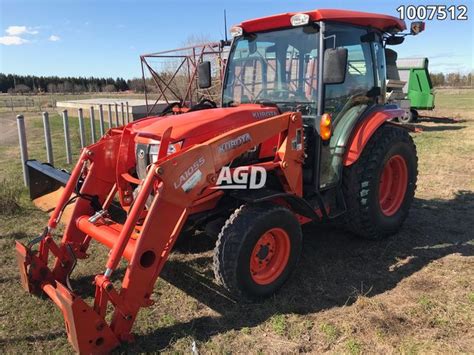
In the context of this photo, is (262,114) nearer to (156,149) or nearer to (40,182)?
(156,149)

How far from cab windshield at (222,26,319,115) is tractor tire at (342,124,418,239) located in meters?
0.85

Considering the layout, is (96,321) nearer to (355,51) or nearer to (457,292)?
(457,292)

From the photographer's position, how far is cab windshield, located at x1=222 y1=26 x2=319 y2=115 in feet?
12.8

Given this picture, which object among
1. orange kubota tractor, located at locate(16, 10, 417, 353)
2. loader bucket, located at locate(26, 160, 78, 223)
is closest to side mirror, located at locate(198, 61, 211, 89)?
orange kubota tractor, located at locate(16, 10, 417, 353)

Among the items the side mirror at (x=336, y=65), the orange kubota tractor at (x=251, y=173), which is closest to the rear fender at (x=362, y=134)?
the orange kubota tractor at (x=251, y=173)

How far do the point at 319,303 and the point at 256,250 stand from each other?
68cm

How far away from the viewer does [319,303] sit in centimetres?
342

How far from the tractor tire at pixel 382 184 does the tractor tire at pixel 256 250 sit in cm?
101

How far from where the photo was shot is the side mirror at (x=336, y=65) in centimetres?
341

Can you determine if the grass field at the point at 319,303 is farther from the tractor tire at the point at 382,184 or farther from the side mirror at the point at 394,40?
the side mirror at the point at 394,40

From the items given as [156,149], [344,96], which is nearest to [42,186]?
[156,149]

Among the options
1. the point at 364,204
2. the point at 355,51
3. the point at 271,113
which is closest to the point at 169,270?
the point at 271,113

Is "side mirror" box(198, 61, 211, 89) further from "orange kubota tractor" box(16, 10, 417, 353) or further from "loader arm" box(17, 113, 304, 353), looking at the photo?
"loader arm" box(17, 113, 304, 353)

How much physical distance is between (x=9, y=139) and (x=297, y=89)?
41.5ft
